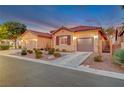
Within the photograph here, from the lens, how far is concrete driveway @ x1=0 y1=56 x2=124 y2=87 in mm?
2936

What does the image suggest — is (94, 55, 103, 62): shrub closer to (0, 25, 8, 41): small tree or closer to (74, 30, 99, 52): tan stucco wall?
(74, 30, 99, 52): tan stucco wall

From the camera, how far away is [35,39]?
3.48m

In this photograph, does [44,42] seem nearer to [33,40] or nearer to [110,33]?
[33,40]

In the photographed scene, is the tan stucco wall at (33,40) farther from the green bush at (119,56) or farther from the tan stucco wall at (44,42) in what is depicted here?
the green bush at (119,56)

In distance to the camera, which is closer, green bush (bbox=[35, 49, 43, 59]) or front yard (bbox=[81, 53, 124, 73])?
front yard (bbox=[81, 53, 124, 73])

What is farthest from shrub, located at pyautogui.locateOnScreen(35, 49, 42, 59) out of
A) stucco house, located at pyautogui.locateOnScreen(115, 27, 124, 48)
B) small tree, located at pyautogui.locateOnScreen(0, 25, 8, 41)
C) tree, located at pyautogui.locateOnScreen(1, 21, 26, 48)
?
stucco house, located at pyautogui.locateOnScreen(115, 27, 124, 48)

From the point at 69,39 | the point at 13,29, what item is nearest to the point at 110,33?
the point at 69,39

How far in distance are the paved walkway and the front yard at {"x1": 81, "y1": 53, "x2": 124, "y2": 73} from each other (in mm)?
109

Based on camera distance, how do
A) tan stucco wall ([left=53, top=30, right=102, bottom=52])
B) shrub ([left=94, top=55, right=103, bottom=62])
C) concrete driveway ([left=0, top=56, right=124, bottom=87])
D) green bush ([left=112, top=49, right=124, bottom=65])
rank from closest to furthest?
concrete driveway ([left=0, top=56, right=124, bottom=87])
green bush ([left=112, top=49, right=124, bottom=65])
shrub ([left=94, top=55, right=103, bottom=62])
tan stucco wall ([left=53, top=30, right=102, bottom=52])

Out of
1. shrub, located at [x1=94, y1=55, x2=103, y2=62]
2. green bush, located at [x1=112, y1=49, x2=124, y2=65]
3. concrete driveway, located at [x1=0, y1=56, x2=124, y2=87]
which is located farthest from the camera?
shrub, located at [x1=94, y1=55, x2=103, y2=62]

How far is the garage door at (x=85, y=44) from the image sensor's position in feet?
11.1

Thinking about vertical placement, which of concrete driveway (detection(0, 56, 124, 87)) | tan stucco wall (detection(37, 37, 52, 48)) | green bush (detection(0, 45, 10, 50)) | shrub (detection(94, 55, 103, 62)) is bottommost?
concrete driveway (detection(0, 56, 124, 87))
